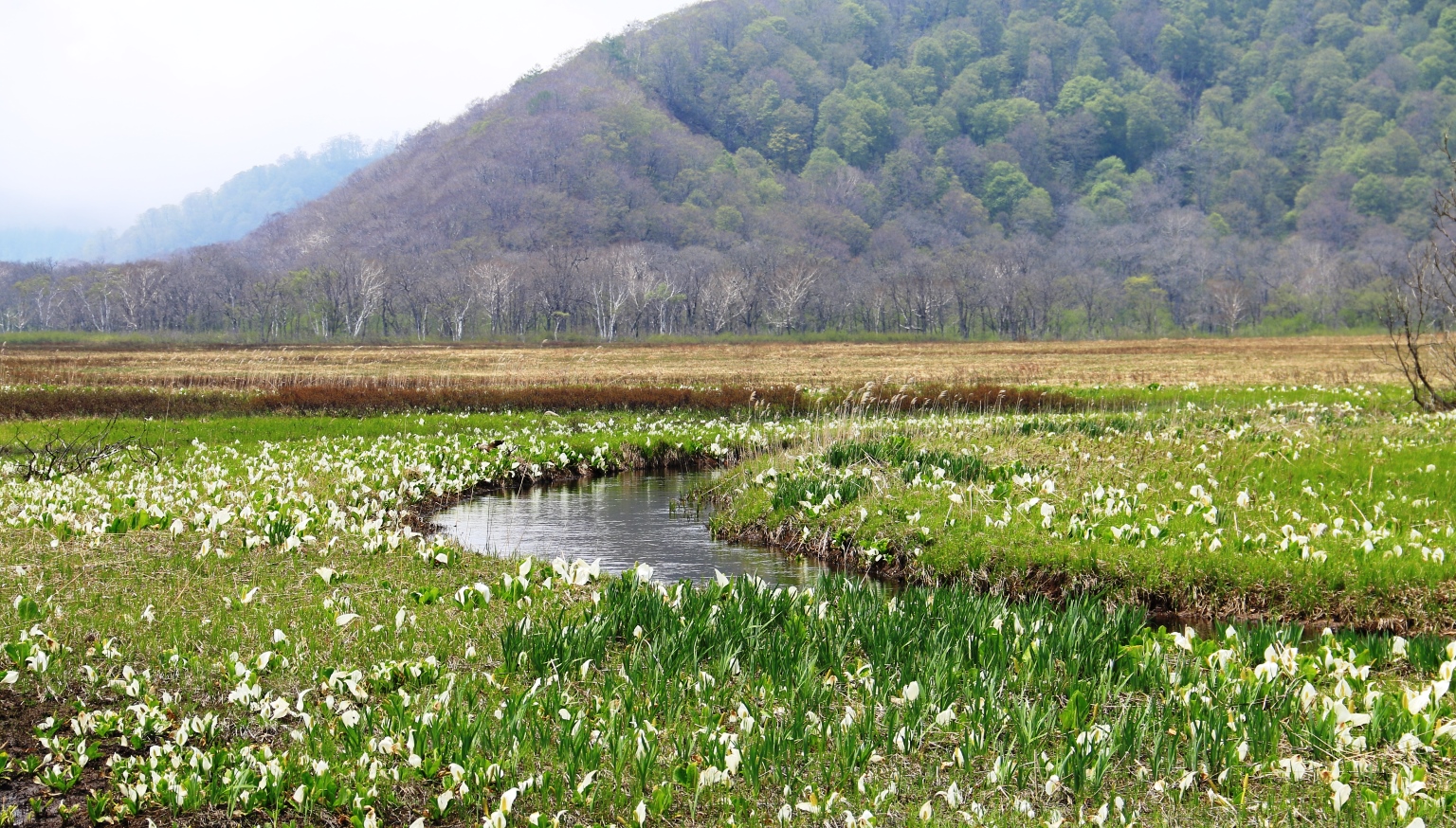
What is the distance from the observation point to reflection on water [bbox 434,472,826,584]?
42.8 ft

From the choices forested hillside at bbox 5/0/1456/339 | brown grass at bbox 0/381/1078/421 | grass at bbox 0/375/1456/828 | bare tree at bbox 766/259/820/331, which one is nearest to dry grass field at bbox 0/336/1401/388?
brown grass at bbox 0/381/1078/421

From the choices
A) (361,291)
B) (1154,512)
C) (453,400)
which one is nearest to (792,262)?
(361,291)

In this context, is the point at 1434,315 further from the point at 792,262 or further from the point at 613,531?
the point at 792,262

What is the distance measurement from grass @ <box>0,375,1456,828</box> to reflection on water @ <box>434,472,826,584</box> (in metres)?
1.31

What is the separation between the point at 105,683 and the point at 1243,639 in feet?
28.1

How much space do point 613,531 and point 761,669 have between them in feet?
27.4

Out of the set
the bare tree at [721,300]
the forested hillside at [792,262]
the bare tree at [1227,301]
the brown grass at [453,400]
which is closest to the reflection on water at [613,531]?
the brown grass at [453,400]

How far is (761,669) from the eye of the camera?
23.5 ft

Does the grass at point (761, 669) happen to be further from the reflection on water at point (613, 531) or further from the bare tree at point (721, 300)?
the bare tree at point (721, 300)

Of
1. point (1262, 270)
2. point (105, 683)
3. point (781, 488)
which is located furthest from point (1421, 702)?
point (1262, 270)

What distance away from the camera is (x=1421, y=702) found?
583 cm

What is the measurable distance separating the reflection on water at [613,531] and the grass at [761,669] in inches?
51.5

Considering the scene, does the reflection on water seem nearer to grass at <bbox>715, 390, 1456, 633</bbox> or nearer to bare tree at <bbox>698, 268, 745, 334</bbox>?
Answer: grass at <bbox>715, 390, 1456, 633</bbox>

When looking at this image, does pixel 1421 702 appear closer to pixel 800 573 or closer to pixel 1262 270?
pixel 800 573
